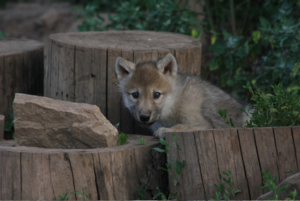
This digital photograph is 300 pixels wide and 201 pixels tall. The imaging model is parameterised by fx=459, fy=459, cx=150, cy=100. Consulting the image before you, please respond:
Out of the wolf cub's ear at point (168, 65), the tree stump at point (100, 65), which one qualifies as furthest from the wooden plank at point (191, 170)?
the tree stump at point (100, 65)

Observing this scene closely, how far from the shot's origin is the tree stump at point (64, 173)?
4098 mm

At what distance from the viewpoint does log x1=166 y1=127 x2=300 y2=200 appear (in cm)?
398

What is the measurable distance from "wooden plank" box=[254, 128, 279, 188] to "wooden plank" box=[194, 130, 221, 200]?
15.3 inches

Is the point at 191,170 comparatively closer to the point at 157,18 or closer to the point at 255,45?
the point at 255,45

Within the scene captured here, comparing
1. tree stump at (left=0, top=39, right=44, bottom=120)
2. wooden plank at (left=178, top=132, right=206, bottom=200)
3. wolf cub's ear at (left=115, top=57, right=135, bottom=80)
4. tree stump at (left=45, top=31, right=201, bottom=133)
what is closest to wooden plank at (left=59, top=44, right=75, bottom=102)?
tree stump at (left=45, top=31, right=201, bottom=133)

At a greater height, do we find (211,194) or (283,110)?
(283,110)

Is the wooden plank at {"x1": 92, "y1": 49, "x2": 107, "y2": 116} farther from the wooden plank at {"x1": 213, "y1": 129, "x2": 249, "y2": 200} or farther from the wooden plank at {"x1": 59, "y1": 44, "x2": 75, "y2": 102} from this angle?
the wooden plank at {"x1": 213, "y1": 129, "x2": 249, "y2": 200}

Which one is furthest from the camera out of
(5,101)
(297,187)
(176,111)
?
(5,101)

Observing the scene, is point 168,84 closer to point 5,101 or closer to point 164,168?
point 164,168

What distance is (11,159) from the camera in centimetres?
414

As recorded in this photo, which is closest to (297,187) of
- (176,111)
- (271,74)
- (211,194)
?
(211,194)

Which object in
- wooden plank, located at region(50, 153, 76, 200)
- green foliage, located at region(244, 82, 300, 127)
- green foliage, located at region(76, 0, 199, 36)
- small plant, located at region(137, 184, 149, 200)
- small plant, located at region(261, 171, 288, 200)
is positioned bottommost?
small plant, located at region(137, 184, 149, 200)

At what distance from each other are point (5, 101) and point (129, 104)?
186 centimetres

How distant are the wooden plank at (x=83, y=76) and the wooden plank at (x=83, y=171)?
1.50 m
